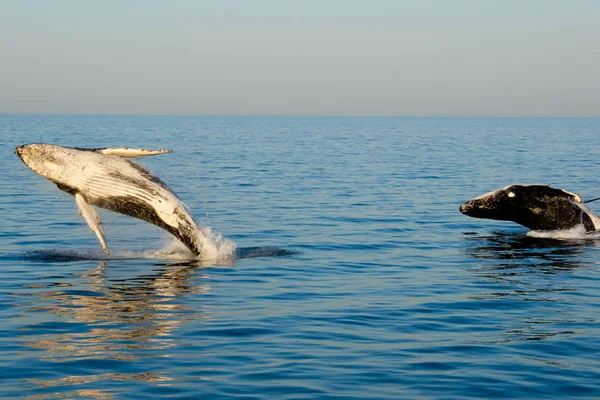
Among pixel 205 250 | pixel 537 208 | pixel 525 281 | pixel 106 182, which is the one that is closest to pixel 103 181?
pixel 106 182

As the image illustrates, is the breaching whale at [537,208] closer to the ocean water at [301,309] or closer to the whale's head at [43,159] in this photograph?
the ocean water at [301,309]

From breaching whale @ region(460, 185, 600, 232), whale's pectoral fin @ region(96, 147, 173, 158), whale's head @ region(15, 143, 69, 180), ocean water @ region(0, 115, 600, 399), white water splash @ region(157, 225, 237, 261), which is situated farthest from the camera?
breaching whale @ region(460, 185, 600, 232)

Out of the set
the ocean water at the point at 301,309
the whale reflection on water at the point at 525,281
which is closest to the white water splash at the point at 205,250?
the ocean water at the point at 301,309

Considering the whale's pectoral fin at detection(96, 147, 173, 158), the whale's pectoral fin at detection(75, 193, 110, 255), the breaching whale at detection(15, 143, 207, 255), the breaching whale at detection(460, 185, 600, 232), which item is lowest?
the breaching whale at detection(460, 185, 600, 232)

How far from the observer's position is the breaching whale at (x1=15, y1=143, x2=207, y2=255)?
1972 centimetres

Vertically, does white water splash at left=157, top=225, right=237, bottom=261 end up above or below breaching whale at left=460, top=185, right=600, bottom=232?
below

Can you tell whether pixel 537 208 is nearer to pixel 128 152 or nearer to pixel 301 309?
pixel 301 309

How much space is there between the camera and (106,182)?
1981 cm

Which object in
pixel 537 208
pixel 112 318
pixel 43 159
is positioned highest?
pixel 43 159

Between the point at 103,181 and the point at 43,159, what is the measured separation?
54.8 inches

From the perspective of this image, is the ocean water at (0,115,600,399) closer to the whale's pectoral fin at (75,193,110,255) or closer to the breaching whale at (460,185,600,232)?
the breaching whale at (460,185,600,232)

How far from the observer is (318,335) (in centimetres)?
1438

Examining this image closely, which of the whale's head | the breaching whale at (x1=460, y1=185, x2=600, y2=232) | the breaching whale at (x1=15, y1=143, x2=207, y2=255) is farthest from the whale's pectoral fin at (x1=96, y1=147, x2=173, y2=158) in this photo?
the breaching whale at (x1=460, y1=185, x2=600, y2=232)

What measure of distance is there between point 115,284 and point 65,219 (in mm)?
12647
